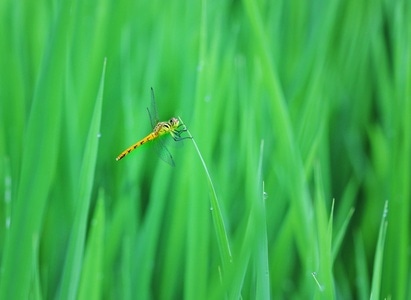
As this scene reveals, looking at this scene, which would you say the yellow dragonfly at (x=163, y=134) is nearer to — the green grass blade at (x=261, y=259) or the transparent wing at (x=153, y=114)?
the transparent wing at (x=153, y=114)

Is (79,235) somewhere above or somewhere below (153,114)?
below

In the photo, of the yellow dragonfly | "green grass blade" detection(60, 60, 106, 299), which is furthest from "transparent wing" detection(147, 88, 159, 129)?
"green grass blade" detection(60, 60, 106, 299)

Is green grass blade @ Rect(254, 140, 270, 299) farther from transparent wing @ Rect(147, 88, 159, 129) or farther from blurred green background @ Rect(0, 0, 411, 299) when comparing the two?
transparent wing @ Rect(147, 88, 159, 129)

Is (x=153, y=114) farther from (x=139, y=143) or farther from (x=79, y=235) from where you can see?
(x=79, y=235)

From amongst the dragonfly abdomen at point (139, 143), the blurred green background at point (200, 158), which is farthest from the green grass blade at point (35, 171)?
the dragonfly abdomen at point (139, 143)

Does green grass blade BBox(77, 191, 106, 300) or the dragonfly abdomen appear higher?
the dragonfly abdomen

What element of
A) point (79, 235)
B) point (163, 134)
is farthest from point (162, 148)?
point (79, 235)

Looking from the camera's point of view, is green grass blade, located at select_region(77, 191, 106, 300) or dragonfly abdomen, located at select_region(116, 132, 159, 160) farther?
dragonfly abdomen, located at select_region(116, 132, 159, 160)

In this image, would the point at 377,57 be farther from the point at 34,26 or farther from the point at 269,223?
the point at 34,26
